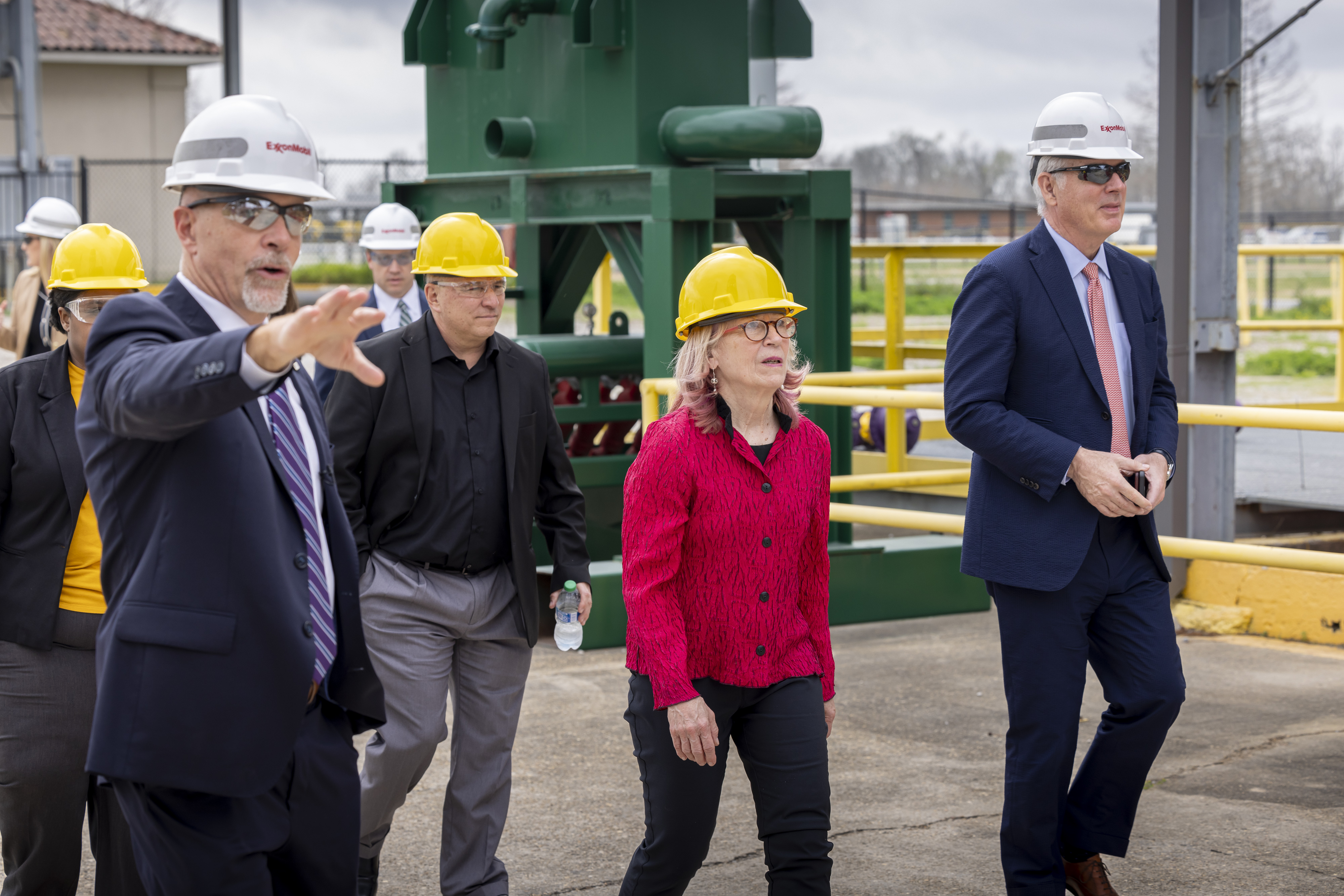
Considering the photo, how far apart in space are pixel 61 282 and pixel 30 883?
1.50 m

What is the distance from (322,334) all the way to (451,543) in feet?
6.41

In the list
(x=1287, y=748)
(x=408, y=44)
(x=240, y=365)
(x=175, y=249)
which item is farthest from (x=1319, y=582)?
(x=175, y=249)

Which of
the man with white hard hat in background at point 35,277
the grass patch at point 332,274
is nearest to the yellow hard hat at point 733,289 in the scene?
the man with white hard hat in background at point 35,277

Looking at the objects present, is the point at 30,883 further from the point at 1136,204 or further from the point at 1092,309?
the point at 1136,204

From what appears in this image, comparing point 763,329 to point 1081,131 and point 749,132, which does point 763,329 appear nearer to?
point 1081,131

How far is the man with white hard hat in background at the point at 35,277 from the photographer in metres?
7.32

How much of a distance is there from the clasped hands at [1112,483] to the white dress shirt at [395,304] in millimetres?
A: 4243

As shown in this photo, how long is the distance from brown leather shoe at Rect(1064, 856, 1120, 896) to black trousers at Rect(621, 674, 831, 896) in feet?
3.49

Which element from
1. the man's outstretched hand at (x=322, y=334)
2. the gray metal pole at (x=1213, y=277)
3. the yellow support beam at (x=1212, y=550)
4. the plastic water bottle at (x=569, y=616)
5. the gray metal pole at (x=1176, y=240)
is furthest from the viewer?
the gray metal pole at (x=1176, y=240)

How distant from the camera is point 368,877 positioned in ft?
13.4

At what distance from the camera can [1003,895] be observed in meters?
4.18

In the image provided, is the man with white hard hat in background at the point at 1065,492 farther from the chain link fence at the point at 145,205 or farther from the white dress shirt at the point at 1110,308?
the chain link fence at the point at 145,205

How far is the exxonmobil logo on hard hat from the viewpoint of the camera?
8.49 feet

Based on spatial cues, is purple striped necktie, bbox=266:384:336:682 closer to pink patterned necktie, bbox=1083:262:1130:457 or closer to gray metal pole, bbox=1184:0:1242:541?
pink patterned necktie, bbox=1083:262:1130:457
